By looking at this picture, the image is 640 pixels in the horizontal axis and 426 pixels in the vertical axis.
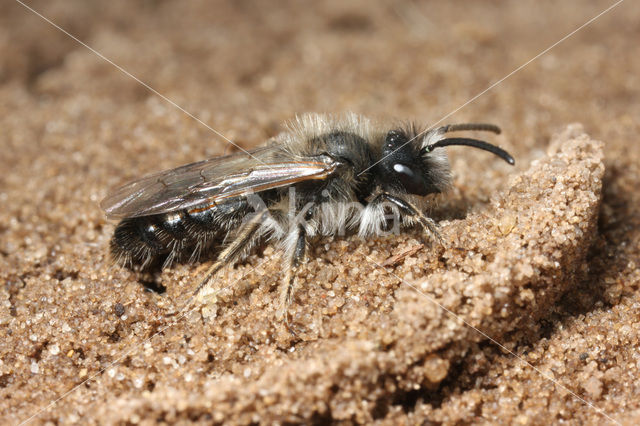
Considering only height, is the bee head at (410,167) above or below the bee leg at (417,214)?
above

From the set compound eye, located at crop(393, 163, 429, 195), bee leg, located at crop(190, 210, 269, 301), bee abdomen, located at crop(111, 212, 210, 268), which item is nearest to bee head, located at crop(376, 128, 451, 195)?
compound eye, located at crop(393, 163, 429, 195)

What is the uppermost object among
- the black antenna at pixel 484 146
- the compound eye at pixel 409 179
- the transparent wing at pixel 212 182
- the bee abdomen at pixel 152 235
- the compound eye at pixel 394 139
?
the black antenna at pixel 484 146

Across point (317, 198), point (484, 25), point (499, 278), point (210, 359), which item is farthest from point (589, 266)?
point (484, 25)

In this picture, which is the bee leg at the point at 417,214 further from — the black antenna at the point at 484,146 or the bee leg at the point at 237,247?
the bee leg at the point at 237,247

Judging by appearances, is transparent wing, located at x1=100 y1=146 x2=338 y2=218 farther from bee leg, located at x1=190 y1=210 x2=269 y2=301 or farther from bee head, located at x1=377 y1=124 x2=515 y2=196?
bee head, located at x1=377 y1=124 x2=515 y2=196

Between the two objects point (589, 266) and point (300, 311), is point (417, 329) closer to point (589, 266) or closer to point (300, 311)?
point (300, 311)

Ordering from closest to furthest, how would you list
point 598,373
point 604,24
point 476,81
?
1. point 598,373
2. point 476,81
3. point 604,24

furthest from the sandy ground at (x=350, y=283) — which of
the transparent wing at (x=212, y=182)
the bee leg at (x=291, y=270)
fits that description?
the transparent wing at (x=212, y=182)

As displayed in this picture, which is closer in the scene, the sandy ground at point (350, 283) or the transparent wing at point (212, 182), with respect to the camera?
the sandy ground at point (350, 283)
